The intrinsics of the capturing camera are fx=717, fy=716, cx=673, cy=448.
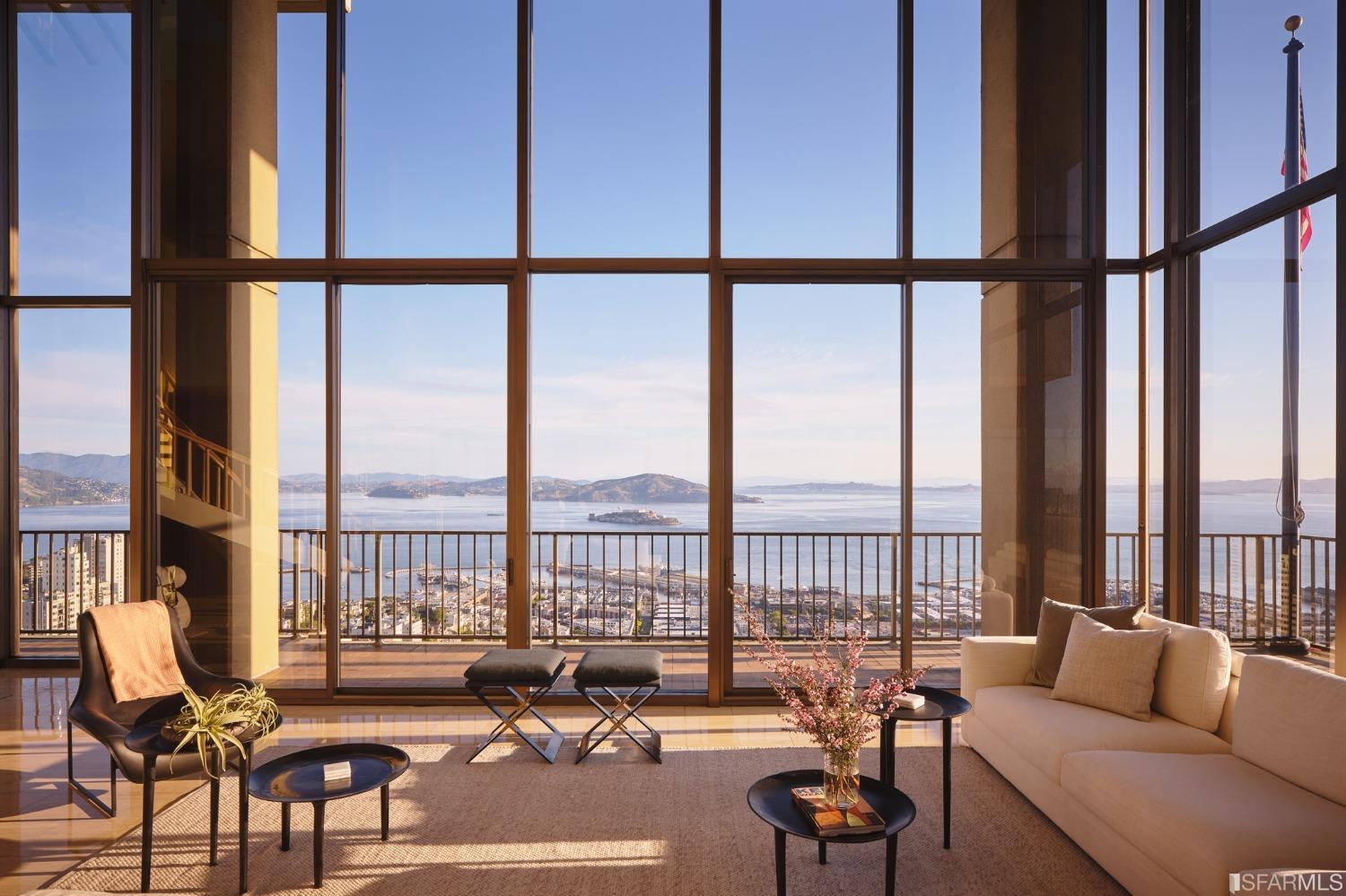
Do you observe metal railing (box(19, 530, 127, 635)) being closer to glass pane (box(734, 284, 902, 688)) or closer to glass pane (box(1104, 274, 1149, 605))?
glass pane (box(734, 284, 902, 688))

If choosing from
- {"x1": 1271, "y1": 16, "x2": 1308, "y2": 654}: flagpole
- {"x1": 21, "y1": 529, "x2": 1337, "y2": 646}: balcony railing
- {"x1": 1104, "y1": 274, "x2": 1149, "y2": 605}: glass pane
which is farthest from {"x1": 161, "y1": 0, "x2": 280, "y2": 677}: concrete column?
{"x1": 1271, "y1": 16, "x2": 1308, "y2": 654}: flagpole

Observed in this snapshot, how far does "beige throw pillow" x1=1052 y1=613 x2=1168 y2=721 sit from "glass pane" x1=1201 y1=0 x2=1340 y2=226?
7.74ft

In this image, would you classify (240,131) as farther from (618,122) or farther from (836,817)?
(836,817)

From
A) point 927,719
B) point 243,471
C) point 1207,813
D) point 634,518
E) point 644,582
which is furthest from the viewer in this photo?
point 644,582

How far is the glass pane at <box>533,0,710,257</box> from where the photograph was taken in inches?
181

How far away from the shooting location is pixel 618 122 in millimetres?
4645

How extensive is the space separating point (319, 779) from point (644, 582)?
12.0 feet

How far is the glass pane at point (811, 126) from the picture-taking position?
15.0ft

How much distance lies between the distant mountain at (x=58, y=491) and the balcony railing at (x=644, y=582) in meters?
0.26

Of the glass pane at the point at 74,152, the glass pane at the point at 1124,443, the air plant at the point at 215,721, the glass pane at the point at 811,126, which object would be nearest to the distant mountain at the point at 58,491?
the glass pane at the point at 74,152

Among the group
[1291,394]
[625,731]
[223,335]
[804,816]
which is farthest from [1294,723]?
[223,335]

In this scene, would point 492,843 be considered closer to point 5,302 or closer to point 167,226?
point 167,226

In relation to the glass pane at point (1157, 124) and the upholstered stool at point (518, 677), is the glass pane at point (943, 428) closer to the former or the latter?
the glass pane at point (1157, 124)

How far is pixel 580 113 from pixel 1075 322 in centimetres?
348
